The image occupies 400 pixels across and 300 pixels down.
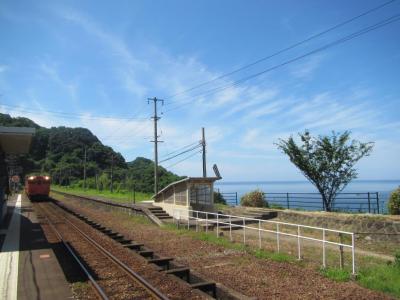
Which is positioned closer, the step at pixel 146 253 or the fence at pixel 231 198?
the step at pixel 146 253

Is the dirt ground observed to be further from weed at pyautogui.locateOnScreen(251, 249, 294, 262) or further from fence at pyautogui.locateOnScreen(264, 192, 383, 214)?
fence at pyautogui.locateOnScreen(264, 192, 383, 214)

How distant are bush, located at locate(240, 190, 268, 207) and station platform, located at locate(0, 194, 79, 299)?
13110mm

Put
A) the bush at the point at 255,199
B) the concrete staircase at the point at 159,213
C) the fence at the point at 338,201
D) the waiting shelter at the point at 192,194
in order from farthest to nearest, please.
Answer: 1. the bush at the point at 255,199
2. the concrete staircase at the point at 159,213
3. the waiting shelter at the point at 192,194
4. the fence at the point at 338,201

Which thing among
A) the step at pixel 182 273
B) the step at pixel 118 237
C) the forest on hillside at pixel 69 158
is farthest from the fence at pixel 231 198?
the forest on hillside at pixel 69 158

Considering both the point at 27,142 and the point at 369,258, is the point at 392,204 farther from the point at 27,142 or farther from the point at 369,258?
the point at 27,142

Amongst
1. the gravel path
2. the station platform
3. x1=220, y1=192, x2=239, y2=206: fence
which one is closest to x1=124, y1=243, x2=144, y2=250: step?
the gravel path

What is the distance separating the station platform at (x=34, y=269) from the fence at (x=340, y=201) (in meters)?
13.3

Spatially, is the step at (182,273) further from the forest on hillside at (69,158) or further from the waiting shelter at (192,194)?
the forest on hillside at (69,158)

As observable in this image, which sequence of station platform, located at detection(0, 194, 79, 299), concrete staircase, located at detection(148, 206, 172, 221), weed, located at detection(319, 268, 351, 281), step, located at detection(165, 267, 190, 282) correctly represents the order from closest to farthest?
station platform, located at detection(0, 194, 79, 299)
weed, located at detection(319, 268, 351, 281)
step, located at detection(165, 267, 190, 282)
concrete staircase, located at detection(148, 206, 172, 221)

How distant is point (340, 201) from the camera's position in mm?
20297

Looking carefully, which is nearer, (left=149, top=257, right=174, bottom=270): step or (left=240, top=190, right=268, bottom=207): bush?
(left=149, top=257, right=174, bottom=270): step

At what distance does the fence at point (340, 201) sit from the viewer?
1834cm

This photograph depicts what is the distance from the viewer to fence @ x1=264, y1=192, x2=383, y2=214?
1834cm

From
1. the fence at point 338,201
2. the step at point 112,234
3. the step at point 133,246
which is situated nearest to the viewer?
the step at point 133,246
